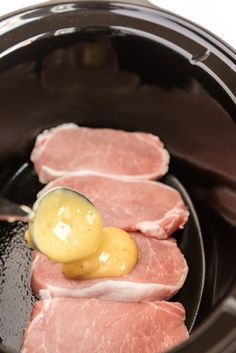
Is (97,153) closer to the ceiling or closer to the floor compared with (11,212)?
closer to the ceiling

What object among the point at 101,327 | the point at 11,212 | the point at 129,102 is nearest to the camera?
the point at 101,327

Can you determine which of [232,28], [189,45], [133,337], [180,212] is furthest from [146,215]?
[232,28]

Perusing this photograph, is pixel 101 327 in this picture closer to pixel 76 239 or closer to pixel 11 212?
pixel 76 239

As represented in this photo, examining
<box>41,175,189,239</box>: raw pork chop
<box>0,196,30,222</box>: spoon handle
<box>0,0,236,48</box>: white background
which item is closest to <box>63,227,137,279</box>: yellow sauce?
<box>41,175,189,239</box>: raw pork chop

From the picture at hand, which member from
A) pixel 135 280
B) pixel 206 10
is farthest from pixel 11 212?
pixel 206 10

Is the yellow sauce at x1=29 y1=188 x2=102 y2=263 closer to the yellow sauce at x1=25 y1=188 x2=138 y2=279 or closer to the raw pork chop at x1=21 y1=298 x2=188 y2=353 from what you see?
the yellow sauce at x1=25 y1=188 x2=138 y2=279

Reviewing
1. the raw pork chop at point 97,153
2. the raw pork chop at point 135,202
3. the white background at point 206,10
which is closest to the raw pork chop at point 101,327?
the raw pork chop at point 135,202
